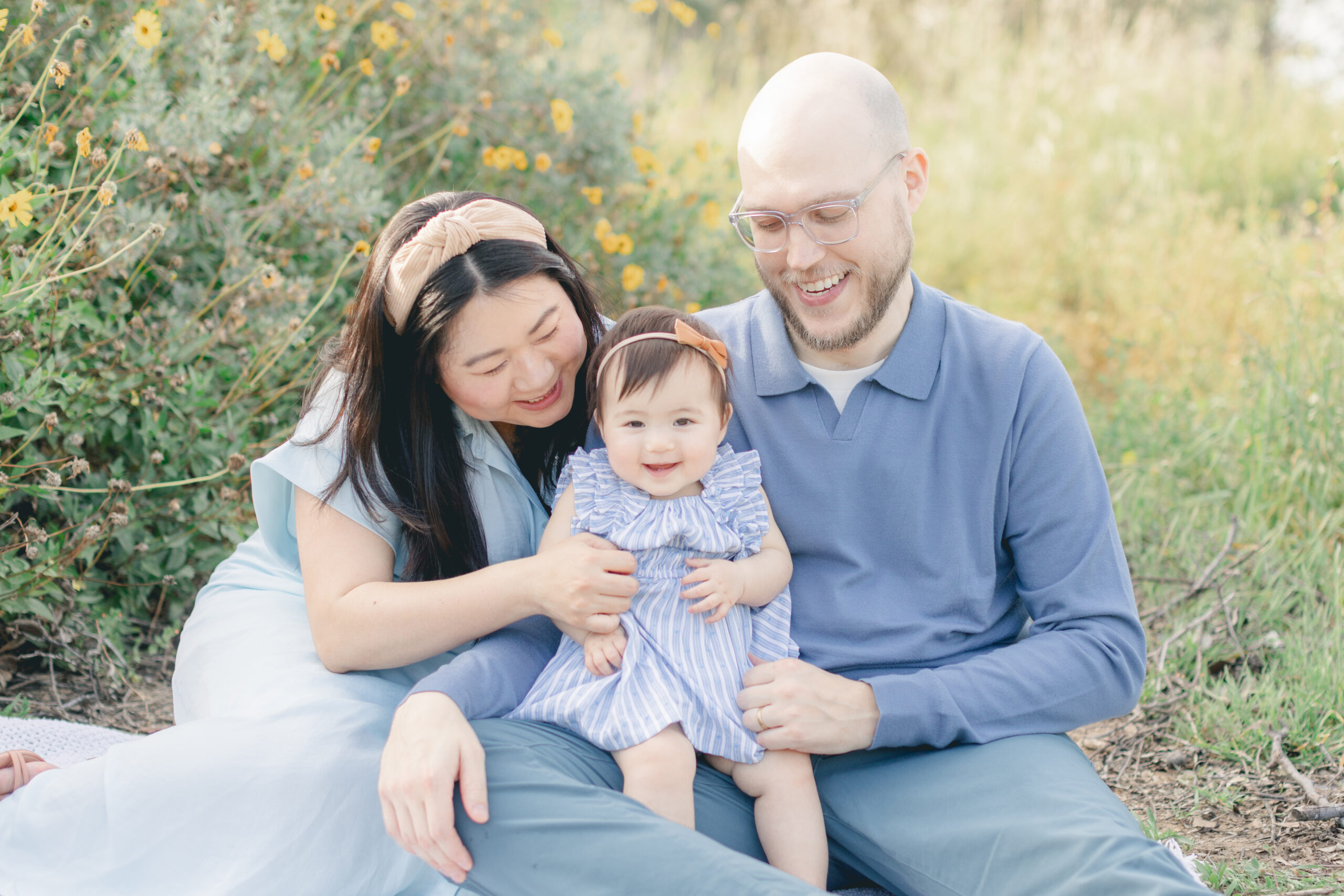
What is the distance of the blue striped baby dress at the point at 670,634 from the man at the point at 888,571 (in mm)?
55

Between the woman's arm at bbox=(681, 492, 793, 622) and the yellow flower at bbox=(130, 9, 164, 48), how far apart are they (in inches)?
67.8

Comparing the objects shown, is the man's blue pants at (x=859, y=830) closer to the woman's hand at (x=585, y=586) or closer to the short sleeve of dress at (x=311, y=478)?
the woman's hand at (x=585, y=586)

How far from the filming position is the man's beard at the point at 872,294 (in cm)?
228

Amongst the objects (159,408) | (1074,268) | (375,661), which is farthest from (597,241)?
(1074,268)

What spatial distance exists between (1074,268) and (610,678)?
439cm

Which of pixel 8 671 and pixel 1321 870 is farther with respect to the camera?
pixel 8 671

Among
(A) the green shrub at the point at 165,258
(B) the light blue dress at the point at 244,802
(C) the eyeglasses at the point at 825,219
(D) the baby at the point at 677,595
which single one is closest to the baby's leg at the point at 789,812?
(D) the baby at the point at 677,595

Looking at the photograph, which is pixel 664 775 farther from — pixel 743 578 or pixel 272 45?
pixel 272 45

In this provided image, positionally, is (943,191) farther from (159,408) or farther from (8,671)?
(8,671)

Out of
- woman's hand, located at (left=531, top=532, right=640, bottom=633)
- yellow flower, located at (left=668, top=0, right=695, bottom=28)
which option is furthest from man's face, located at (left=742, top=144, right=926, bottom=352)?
yellow flower, located at (left=668, top=0, right=695, bottom=28)

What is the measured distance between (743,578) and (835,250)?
68 cm

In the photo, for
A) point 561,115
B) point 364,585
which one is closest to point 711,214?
point 561,115

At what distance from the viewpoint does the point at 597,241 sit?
13.4ft

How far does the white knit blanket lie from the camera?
2467mm
